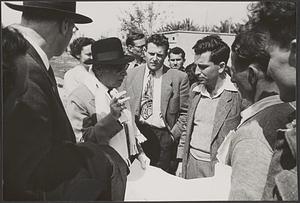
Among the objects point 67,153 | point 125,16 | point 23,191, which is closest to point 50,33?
point 125,16

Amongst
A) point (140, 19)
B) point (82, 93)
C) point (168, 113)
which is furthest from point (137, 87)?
point (140, 19)

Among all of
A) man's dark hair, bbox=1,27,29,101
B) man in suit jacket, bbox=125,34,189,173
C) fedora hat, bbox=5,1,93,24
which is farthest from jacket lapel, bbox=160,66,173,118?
man's dark hair, bbox=1,27,29,101

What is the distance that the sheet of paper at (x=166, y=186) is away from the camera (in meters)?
4.07

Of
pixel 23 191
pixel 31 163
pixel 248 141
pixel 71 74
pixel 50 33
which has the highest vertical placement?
pixel 50 33

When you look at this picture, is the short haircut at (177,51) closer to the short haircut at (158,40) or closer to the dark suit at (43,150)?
the short haircut at (158,40)

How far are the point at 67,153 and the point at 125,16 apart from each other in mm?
1209

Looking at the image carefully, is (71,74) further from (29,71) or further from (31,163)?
(31,163)

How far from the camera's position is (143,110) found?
409 centimetres

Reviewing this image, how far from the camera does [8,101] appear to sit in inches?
152

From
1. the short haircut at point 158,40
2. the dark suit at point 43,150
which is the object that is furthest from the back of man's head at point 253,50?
the dark suit at point 43,150

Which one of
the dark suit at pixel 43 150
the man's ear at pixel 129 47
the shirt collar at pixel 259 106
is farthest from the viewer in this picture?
the man's ear at pixel 129 47

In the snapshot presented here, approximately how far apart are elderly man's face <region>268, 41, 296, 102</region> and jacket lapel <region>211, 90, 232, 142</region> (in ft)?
1.36

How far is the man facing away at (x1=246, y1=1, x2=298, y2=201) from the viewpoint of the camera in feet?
12.8

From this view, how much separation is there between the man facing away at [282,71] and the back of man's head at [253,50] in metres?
0.04
